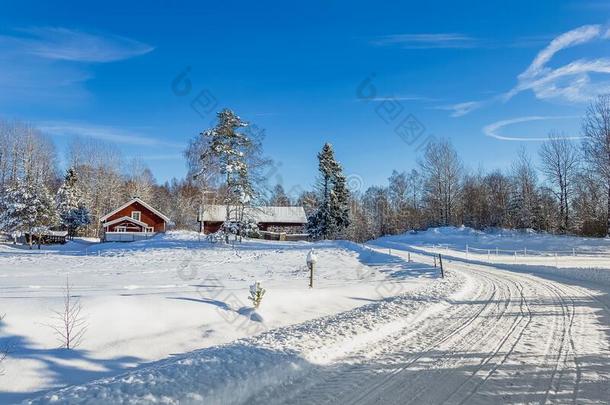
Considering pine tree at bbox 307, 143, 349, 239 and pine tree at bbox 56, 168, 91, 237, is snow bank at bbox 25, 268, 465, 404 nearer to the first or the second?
pine tree at bbox 307, 143, 349, 239

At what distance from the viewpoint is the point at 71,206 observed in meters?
52.8

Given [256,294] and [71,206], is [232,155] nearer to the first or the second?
[256,294]

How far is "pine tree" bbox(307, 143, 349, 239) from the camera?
160 feet

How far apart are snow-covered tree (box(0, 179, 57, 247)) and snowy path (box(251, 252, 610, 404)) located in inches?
1634

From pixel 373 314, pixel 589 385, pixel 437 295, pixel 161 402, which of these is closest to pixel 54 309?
pixel 161 402

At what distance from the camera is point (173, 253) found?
27938 millimetres

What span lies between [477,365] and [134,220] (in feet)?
155

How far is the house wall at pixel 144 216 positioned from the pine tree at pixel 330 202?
18.2m

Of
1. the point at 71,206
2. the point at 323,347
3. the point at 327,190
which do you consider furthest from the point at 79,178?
the point at 323,347

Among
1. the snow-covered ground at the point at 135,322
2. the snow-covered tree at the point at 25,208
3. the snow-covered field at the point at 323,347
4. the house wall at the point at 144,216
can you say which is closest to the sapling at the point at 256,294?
the snow-covered ground at the point at 135,322

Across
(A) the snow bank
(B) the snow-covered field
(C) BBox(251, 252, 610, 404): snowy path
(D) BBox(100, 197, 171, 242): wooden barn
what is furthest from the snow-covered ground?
(D) BBox(100, 197, 171, 242): wooden barn

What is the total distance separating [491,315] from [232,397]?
7304 mm

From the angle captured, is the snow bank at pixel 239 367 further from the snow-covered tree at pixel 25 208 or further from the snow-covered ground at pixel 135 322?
the snow-covered tree at pixel 25 208

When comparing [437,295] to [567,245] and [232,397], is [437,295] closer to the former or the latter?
[232,397]
